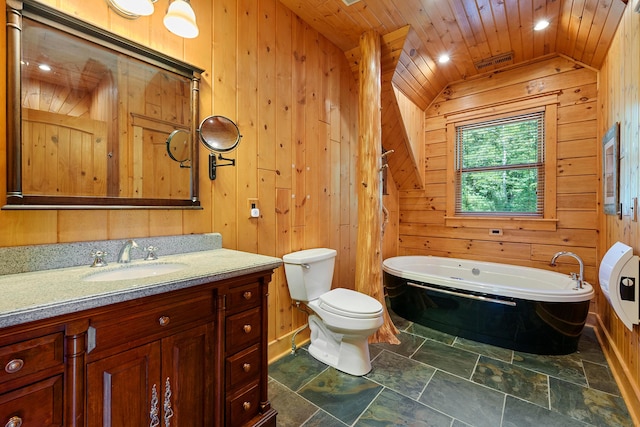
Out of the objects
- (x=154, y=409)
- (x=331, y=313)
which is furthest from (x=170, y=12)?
(x=331, y=313)

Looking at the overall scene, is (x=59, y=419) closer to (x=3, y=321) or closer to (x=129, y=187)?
(x=3, y=321)

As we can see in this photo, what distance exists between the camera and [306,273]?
2.10 m

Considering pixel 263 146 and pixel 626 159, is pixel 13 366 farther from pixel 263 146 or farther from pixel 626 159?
pixel 626 159

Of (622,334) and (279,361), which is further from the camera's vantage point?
(279,361)

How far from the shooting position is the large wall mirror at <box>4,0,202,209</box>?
1120mm

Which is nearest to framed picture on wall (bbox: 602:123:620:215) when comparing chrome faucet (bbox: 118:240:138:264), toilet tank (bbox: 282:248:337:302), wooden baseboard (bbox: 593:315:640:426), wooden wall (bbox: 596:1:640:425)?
wooden wall (bbox: 596:1:640:425)

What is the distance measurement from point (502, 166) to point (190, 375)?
361cm

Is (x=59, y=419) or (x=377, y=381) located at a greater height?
(x=59, y=419)

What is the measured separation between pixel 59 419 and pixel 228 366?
563 mm

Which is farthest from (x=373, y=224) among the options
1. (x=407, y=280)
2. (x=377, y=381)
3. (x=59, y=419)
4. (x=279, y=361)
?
(x=59, y=419)

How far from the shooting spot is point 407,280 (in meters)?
2.75

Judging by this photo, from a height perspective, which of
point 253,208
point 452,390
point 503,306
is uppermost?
point 253,208

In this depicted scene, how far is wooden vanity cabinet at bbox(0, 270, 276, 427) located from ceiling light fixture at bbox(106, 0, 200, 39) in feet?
4.18

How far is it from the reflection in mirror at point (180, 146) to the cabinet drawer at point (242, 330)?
0.92 m
